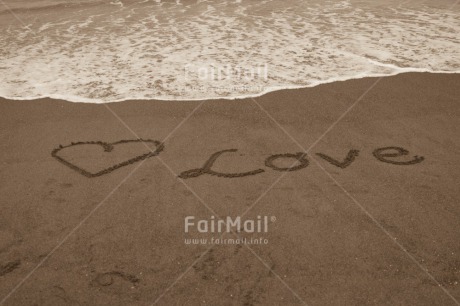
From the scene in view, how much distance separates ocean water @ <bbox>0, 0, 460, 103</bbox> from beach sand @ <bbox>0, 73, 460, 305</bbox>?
2.23ft

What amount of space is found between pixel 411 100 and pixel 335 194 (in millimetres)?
2021

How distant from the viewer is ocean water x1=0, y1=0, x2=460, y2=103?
488cm

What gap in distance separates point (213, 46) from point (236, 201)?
414cm

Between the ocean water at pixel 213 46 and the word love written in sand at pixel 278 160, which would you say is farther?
the ocean water at pixel 213 46

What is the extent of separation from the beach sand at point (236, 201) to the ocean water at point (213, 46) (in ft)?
2.23

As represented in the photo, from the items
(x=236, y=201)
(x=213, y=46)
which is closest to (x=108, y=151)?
(x=236, y=201)

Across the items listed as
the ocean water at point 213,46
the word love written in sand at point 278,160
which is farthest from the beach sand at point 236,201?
the ocean water at point 213,46

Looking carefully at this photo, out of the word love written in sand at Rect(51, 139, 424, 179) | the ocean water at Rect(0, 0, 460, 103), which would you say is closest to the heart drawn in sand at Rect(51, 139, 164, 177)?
the word love written in sand at Rect(51, 139, 424, 179)

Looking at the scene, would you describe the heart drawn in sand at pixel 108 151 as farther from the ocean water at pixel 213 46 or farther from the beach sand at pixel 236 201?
the ocean water at pixel 213 46

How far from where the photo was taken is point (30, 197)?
2.87m

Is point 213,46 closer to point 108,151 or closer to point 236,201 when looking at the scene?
point 108,151

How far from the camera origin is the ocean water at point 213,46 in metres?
4.88

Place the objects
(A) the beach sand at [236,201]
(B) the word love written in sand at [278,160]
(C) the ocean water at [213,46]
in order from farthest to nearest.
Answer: (C) the ocean water at [213,46] < (B) the word love written in sand at [278,160] < (A) the beach sand at [236,201]

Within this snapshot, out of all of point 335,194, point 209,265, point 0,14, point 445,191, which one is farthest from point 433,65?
point 0,14
